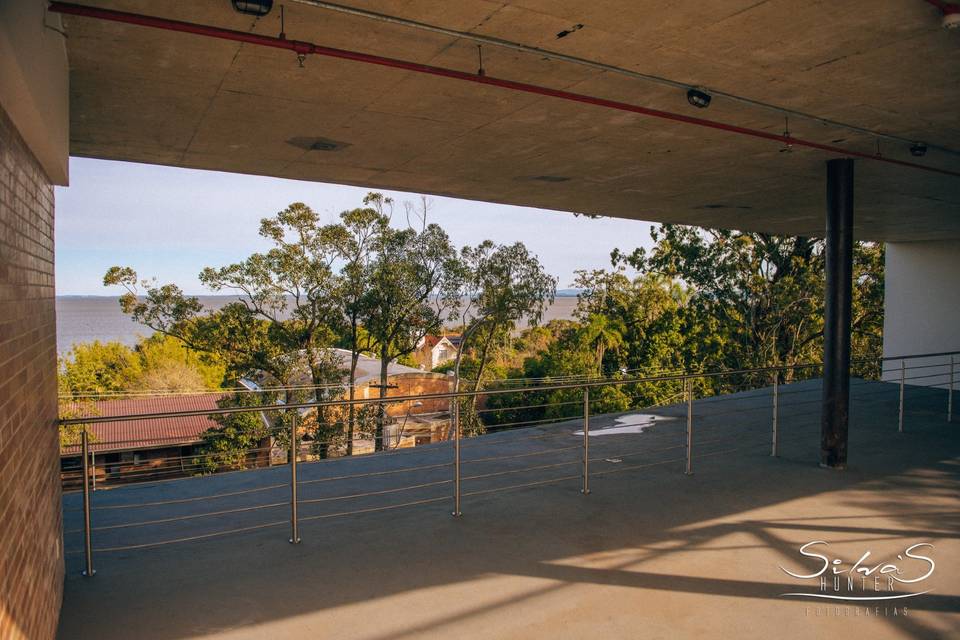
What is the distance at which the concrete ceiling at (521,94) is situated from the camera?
2.77 metres

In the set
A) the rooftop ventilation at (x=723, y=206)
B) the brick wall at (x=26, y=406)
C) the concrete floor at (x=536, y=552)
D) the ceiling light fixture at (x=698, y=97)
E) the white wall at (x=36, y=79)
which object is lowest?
the concrete floor at (x=536, y=552)

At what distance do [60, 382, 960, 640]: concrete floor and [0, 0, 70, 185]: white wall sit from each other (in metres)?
1.88

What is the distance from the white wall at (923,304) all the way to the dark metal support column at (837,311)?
6406 millimetres

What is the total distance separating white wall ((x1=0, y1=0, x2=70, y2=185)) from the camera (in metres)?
1.61

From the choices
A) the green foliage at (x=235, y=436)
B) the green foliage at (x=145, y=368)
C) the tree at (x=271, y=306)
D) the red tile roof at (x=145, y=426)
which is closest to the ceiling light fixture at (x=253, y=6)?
the green foliage at (x=235, y=436)

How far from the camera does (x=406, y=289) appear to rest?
55.0 ft

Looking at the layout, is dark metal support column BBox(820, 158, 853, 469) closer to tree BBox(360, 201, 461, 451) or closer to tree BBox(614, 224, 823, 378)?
tree BBox(360, 201, 461, 451)

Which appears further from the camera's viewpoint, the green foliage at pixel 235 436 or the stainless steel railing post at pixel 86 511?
the green foliage at pixel 235 436

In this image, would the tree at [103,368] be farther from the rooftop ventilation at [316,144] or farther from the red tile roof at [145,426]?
the rooftop ventilation at [316,144]

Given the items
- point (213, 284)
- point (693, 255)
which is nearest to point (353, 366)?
point (213, 284)

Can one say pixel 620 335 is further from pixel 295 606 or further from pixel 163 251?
pixel 163 251

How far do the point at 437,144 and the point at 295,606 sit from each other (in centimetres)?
328

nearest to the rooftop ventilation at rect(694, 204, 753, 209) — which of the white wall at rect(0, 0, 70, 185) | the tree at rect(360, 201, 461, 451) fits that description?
the white wall at rect(0, 0, 70, 185)

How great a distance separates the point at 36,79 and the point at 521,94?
245 cm
